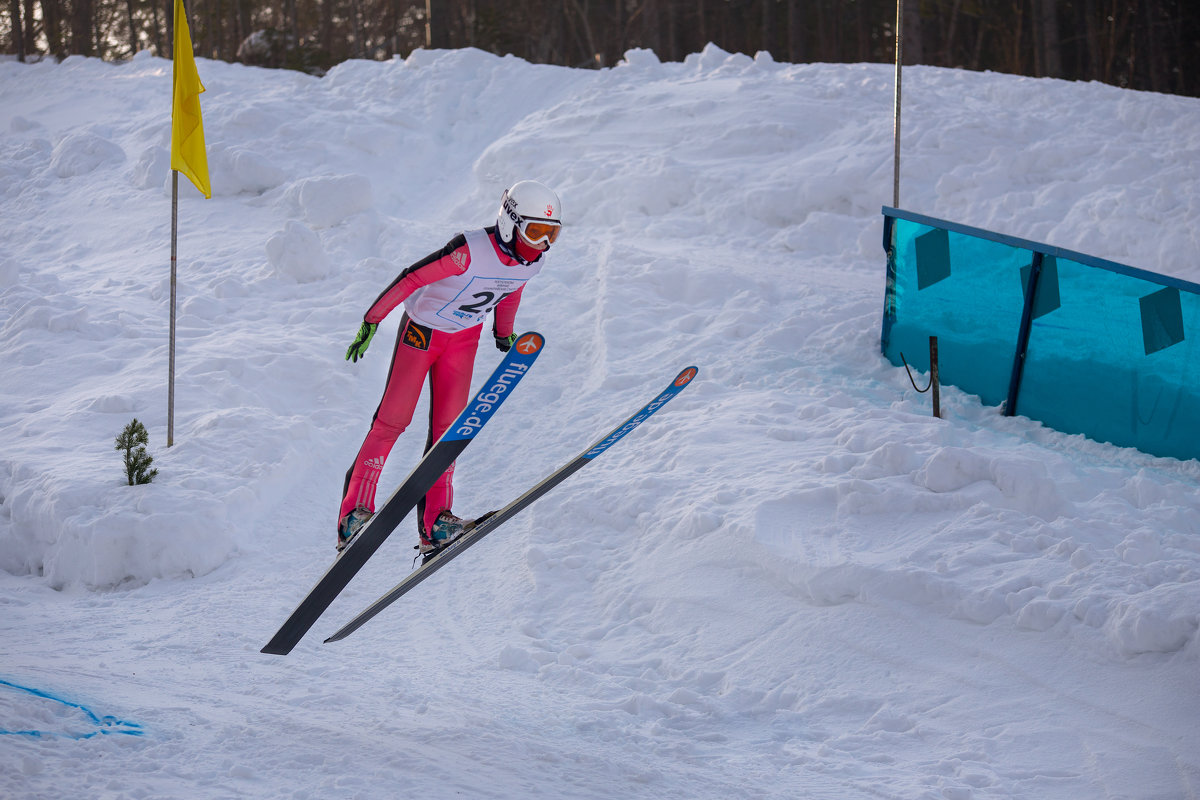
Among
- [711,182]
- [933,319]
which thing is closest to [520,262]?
[933,319]

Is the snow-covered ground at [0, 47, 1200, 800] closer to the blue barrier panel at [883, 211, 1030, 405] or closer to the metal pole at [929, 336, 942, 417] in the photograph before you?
the metal pole at [929, 336, 942, 417]

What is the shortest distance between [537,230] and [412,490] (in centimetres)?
140

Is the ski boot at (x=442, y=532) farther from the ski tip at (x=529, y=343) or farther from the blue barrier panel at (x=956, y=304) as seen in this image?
the blue barrier panel at (x=956, y=304)

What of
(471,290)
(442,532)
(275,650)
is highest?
(471,290)

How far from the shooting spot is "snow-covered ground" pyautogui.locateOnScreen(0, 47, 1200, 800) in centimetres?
401

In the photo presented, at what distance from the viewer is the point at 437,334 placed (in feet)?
16.3

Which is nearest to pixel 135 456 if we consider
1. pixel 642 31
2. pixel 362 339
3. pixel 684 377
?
pixel 362 339

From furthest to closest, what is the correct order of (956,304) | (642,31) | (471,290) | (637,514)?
(642,31)
(956,304)
(637,514)
(471,290)

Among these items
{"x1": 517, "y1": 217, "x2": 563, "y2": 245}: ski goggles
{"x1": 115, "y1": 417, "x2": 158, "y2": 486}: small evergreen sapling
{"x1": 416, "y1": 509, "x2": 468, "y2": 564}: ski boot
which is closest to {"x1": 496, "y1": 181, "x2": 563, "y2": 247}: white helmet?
{"x1": 517, "y1": 217, "x2": 563, "y2": 245}: ski goggles

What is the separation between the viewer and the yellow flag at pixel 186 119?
6.98 meters

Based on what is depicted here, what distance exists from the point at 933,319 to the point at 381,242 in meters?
6.05

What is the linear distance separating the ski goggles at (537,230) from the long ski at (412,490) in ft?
1.71

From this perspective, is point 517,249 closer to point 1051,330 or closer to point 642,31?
point 1051,330

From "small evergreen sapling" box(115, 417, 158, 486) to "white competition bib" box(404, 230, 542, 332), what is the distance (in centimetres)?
241
